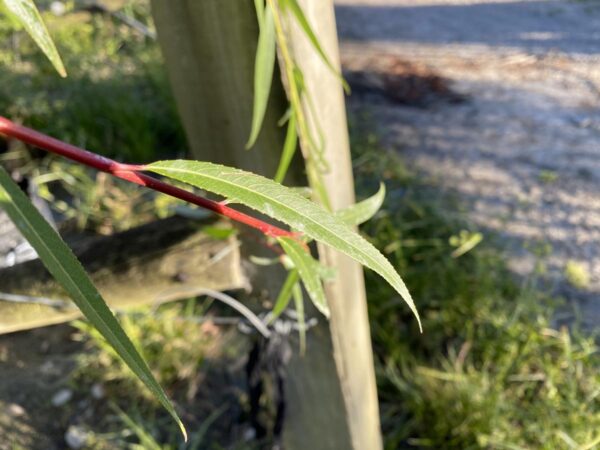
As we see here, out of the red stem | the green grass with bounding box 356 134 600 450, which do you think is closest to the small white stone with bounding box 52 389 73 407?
the green grass with bounding box 356 134 600 450

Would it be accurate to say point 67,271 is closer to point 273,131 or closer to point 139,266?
point 273,131

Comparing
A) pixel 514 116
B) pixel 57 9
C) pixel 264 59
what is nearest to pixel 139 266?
pixel 264 59

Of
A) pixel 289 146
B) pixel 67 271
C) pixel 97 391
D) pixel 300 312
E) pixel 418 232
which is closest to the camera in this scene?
pixel 67 271

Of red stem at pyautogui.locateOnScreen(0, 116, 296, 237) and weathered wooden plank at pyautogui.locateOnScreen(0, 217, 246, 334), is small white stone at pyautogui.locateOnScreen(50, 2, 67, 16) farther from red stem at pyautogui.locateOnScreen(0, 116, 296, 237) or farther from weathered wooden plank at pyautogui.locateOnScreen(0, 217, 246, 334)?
red stem at pyautogui.locateOnScreen(0, 116, 296, 237)

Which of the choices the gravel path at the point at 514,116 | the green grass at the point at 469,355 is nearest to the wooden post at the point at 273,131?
the green grass at the point at 469,355

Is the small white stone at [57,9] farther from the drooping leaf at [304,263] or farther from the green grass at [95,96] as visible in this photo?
the drooping leaf at [304,263]

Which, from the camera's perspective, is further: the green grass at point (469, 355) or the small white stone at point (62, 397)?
the small white stone at point (62, 397)

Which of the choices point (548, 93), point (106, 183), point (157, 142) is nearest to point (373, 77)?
point (548, 93)
